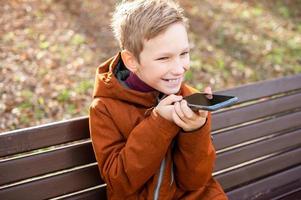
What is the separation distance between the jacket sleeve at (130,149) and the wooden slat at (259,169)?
0.99m

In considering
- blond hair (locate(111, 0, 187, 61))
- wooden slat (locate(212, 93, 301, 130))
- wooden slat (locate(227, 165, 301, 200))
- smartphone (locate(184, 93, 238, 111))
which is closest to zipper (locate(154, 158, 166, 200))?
smartphone (locate(184, 93, 238, 111))

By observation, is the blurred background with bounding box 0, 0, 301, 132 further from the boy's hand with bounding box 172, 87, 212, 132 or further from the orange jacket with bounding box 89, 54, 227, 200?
the boy's hand with bounding box 172, 87, 212, 132

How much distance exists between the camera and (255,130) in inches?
123

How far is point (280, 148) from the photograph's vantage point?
3.29m

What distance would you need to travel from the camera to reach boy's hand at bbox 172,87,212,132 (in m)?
1.96

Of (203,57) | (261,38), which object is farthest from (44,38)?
(261,38)

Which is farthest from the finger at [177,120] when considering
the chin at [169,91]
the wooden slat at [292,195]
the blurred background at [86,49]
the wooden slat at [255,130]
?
the blurred background at [86,49]

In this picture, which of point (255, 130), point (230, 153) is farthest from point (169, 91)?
point (255, 130)

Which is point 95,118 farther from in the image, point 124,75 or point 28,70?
point 28,70

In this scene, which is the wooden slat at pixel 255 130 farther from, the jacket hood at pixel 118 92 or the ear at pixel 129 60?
the ear at pixel 129 60

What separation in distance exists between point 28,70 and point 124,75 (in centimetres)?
278

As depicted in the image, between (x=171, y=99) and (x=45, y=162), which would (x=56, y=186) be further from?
(x=171, y=99)

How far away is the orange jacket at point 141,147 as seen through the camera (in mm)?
2064

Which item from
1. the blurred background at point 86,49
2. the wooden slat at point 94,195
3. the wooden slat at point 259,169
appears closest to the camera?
the wooden slat at point 94,195
